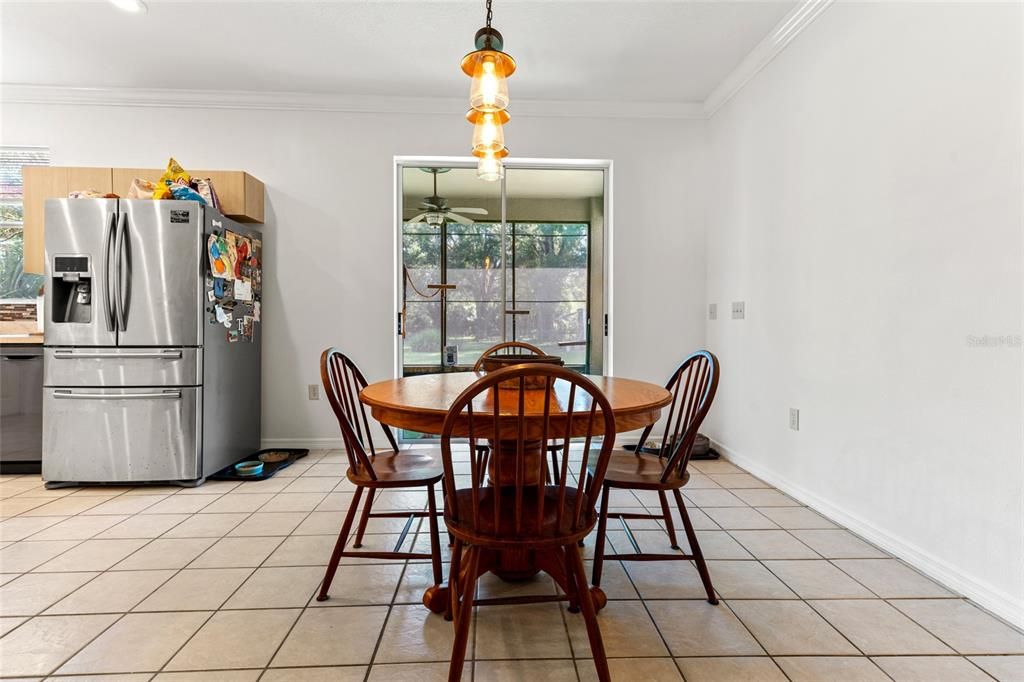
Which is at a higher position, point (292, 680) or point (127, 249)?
point (127, 249)

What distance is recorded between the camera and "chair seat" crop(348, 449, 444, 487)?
172 cm

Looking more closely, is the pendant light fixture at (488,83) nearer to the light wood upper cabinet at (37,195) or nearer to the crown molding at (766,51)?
the crown molding at (766,51)

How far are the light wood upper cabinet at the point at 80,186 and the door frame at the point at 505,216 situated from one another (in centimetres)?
106

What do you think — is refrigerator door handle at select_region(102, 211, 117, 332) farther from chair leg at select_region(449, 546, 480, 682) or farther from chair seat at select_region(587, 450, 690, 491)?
chair seat at select_region(587, 450, 690, 491)

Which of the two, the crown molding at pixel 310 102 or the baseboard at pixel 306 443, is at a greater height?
the crown molding at pixel 310 102

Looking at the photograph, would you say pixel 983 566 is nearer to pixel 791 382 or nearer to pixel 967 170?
pixel 791 382

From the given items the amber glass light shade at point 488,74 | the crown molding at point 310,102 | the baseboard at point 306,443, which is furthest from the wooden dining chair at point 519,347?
the crown molding at point 310,102

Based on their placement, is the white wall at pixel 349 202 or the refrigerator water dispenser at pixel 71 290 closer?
the refrigerator water dispenser at pixel 71 290

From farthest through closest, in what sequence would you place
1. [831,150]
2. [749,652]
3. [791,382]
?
1. [791,382]
2. [831,150]
3. [749,652]

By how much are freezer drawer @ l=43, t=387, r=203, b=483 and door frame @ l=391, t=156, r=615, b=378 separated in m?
1.46

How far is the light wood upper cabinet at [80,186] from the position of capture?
333cm

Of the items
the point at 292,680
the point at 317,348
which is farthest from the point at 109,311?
the point at 292,680

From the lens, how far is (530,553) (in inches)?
69.0

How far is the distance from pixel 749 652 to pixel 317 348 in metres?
3.32
